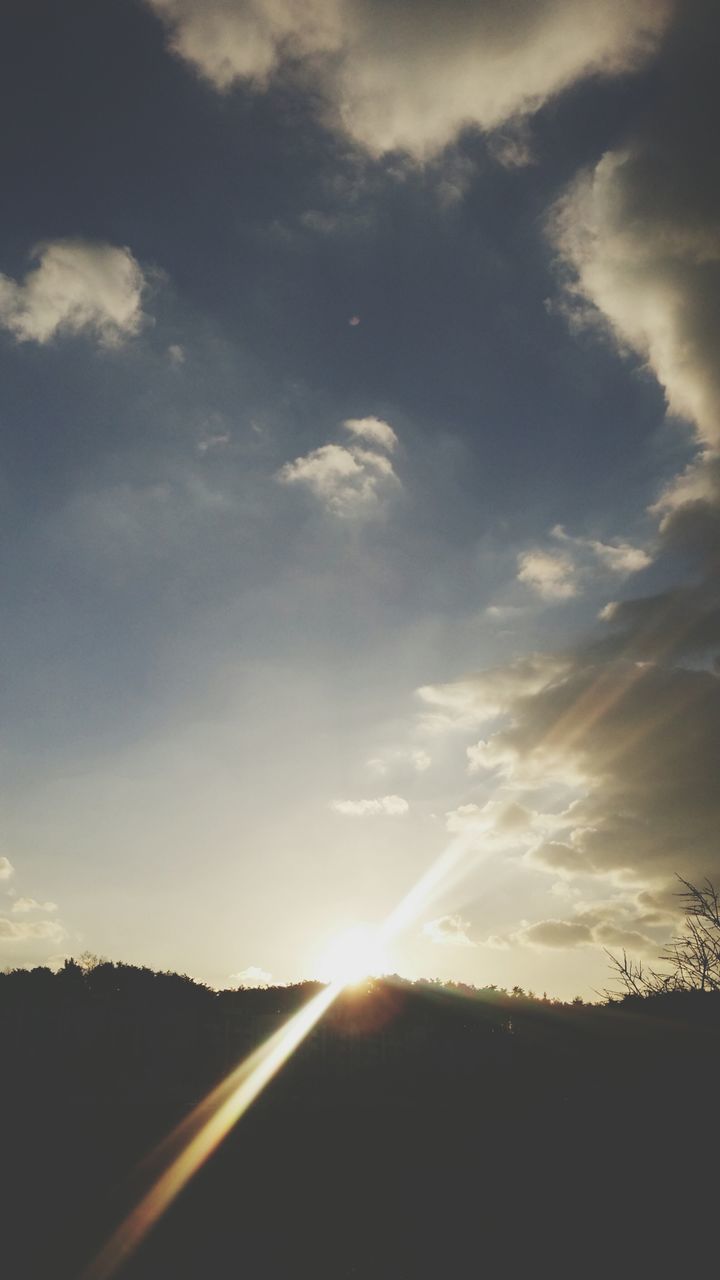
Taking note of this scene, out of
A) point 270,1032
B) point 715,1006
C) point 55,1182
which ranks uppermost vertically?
point 715,1006

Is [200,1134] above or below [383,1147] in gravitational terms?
above

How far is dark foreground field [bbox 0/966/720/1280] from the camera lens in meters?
10.5

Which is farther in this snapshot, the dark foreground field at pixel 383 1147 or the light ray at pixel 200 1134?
the dark foreground field at pixel 383 1147

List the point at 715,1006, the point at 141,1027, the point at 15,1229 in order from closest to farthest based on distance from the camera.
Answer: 1. the point at 15,1229
2. the point at 715,1006
3. the point at 141,1027

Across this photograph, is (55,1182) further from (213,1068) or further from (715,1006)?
(715,1006)

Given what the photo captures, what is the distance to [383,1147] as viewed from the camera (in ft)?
49.8

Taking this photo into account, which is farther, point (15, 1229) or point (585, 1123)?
point (585, 1123)

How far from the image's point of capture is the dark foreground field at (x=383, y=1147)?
1052 cm

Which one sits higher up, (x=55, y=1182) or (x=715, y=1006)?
(x=715, y=1006)

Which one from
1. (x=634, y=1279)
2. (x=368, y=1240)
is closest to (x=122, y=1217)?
(x=368, y=1240)

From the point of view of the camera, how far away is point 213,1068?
19.4 meters

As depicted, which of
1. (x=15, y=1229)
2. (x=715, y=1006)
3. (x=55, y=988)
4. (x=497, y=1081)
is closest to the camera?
(x=15, y=1229)

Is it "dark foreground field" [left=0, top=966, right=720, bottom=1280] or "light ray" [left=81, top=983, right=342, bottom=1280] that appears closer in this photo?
"light ray" [left=81, top=983, right=342, bottom=1280]

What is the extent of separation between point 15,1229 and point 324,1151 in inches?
254
